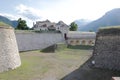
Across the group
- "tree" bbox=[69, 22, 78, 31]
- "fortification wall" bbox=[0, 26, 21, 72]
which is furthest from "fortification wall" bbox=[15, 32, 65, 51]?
"tree" bbox=[69, 22, 78, 31]

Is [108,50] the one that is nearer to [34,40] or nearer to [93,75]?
[93,75]

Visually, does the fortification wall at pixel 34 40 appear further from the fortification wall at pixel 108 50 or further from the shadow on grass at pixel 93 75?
the shadow on grass at pixel 93 75

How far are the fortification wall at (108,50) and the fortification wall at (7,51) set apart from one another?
8.27m

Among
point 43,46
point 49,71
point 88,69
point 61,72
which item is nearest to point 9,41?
point 49,71

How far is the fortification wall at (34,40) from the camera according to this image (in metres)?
32.1

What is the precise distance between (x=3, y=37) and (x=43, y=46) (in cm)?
2127

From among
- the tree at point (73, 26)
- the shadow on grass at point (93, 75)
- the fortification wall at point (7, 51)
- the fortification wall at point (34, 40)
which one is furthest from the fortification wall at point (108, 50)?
the tree at point (73, 26)

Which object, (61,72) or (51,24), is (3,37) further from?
(51,24)

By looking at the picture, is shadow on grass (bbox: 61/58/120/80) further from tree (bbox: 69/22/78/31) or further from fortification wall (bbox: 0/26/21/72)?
tree (bbox: 69/22/78/31)

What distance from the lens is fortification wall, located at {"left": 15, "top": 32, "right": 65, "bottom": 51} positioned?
32125mm

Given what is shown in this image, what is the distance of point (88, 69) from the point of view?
52.4ft

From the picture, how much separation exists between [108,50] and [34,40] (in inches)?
868

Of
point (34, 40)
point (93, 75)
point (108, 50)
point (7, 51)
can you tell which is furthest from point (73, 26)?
point (93, 75)

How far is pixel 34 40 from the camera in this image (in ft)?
116
